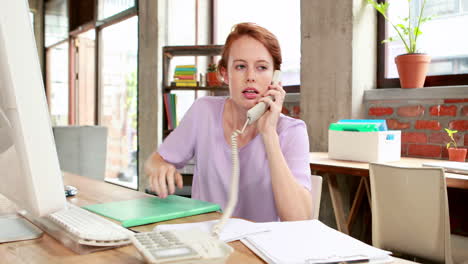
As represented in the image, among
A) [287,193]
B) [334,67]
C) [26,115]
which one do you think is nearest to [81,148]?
[334,67]

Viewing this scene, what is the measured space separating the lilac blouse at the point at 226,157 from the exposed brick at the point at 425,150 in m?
1.51

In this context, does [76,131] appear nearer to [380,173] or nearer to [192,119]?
[192,119]

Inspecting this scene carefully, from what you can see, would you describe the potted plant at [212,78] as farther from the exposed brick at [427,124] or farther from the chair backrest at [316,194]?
the chair backrest at [316,194]

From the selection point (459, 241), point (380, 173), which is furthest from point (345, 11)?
point (459, 241)

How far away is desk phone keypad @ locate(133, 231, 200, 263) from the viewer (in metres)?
0.63

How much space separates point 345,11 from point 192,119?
1.73m

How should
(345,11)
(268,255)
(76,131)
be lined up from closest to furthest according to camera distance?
(268,255) < (345,11) < (76,131)

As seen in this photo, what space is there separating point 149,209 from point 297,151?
561 mm

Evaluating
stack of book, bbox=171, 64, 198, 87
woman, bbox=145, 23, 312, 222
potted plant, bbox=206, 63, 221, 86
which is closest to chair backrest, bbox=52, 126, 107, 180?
stack of book, bbox=171, 64, 198, 87

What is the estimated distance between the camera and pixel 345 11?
9.39 feet

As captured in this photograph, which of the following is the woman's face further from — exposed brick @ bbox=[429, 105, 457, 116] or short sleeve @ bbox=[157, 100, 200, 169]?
exposed brick @ bbox=[429, 105, 457, 116]

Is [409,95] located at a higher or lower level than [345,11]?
lower

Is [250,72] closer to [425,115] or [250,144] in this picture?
[250,144]

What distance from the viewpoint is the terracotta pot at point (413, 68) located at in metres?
2.63
